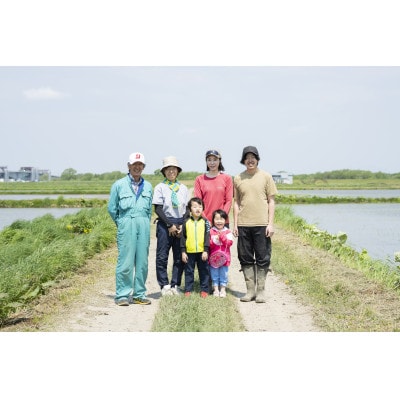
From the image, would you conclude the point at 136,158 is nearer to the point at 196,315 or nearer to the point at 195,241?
the point at 195,241

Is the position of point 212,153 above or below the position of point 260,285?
above

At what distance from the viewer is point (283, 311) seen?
5414 millimetres

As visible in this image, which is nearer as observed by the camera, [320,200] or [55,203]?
[55,203]

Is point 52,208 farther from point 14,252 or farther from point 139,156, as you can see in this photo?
point 139,156

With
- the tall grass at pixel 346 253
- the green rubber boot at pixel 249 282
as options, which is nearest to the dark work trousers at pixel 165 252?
the green rubber boot at pixel 249 282

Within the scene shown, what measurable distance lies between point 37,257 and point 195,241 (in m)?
2.37

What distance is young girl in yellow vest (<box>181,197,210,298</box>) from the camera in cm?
586

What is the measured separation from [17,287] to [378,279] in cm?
471

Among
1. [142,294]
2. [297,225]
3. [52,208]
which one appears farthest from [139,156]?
[52,208]

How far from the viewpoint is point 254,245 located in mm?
5945

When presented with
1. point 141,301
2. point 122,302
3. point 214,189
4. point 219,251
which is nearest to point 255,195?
point 214,189

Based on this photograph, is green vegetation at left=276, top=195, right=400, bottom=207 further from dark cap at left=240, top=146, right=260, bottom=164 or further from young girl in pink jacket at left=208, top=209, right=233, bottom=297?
dark cap at left=240, top=146, right=260, bottom=164

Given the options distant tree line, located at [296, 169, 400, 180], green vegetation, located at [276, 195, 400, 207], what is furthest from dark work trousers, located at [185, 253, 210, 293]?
distant tree line, located at [296, 169, 400, 180]

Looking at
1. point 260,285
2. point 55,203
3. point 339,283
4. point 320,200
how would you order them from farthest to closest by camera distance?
1. point 320,200
2. point 55,203
3. point 339,283
4. point 260,285
